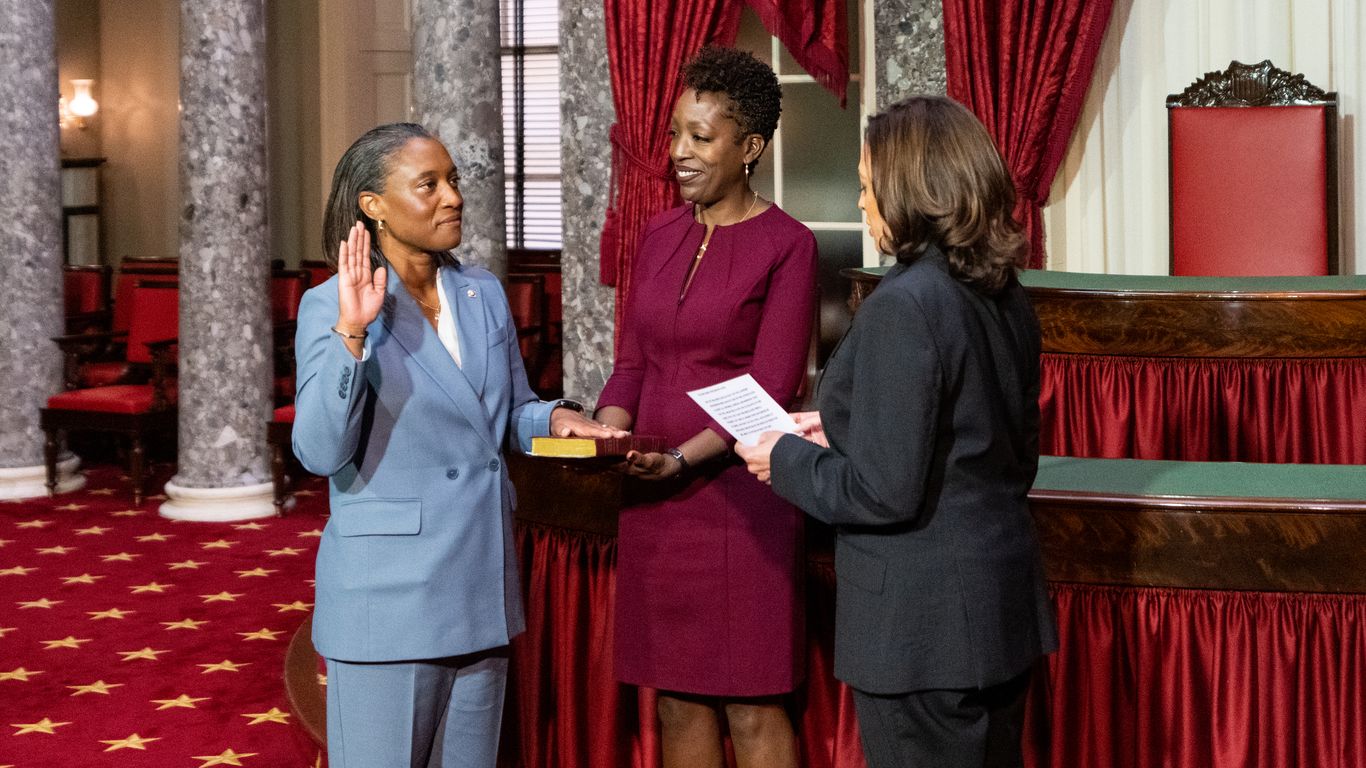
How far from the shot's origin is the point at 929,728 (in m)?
2.00

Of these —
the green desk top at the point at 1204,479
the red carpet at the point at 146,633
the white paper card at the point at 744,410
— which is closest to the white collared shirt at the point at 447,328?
the white paper card at the point at 744,410

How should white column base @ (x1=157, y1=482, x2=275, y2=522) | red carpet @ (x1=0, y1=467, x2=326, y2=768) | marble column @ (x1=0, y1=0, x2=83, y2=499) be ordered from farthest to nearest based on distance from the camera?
1. marble column @ (x1=0, y1=0, x2=83, y2=499)
2. white column base @ (x1=157, y1=482, x2=275, y2=522)
3. red carpet @ (x1=0, y1=467, x2=326, y2=768)

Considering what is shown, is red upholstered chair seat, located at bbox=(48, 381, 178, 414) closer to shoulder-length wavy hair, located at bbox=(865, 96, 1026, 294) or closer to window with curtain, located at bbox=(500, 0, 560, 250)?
window with curtain, located at bbox=(500, 0, 560, 250)

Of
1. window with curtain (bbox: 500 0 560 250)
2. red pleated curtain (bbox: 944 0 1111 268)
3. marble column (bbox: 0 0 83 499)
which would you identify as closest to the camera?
red pleated curtain (bbox: 944 0 1111 268)

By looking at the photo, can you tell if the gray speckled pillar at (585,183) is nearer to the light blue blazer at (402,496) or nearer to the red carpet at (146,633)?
the red carpet at (146,633)

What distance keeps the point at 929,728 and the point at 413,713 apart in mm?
702

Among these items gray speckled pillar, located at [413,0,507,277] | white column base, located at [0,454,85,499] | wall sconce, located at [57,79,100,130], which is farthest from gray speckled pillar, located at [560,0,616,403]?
wall sconce, located at [57,79,100,130]

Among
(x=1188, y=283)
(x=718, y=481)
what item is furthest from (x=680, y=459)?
(x=1188, y=283)

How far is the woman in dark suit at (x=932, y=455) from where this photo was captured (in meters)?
1.93

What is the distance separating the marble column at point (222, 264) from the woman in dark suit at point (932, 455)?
5536 millimetres

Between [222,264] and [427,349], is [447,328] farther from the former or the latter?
[222,264]

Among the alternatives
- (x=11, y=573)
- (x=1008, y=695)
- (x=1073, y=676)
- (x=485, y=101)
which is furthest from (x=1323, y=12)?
(x=11, y=573)

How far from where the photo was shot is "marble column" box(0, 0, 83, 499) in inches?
301

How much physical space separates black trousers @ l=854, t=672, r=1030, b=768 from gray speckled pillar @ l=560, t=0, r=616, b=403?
12.9 feet
